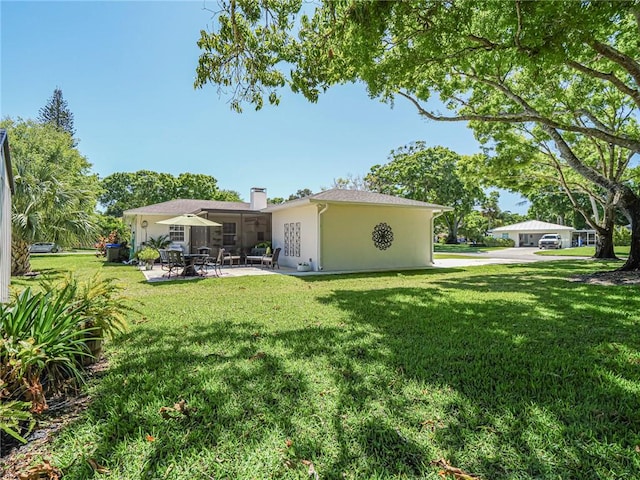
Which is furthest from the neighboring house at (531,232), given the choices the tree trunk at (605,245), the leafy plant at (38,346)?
the leafy plant at (38,346)

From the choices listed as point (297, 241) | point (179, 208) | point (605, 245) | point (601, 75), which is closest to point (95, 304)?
point (601, 75)

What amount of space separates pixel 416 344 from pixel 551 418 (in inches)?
75.4

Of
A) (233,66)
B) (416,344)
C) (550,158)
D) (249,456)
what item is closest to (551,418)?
(416,344)

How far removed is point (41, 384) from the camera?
9.52 feet

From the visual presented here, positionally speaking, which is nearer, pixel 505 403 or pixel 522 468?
pixel 522 468

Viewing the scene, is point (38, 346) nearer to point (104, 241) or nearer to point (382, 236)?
point (382, 236)

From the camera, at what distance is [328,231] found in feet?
45.7

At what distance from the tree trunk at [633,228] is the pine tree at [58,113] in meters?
49.5

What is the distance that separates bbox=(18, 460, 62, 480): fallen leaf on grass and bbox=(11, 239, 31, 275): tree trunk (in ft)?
41.4

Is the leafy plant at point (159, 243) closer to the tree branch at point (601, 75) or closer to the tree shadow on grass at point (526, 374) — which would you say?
the tree shadow on grass at point (526, 374)

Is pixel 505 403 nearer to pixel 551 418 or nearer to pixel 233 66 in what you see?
pixel 551 418

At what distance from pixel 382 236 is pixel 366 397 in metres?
12.5

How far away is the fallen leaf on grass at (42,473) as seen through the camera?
204 centimetres

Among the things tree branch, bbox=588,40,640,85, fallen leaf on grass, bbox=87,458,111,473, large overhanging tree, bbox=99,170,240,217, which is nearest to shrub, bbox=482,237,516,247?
large overhanging tree, bbox=99,170,240,217
